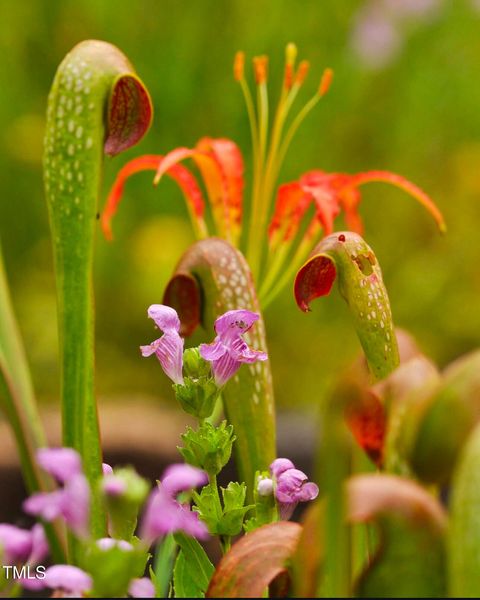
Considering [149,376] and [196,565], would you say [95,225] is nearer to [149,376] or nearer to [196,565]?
[196,565]

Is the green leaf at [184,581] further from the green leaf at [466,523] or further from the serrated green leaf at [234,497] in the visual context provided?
the green leaf at [466,523]

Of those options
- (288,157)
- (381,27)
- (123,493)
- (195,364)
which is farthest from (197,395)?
(381,27)

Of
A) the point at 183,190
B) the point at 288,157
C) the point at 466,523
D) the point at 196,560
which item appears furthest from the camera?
the point at 288,157

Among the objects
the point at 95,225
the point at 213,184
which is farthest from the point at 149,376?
the point at 95,225

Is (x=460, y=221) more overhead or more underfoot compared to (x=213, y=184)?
more overhead

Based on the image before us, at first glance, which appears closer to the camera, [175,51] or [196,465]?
[196,465]

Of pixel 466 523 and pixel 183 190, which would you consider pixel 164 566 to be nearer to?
pixel 466 523

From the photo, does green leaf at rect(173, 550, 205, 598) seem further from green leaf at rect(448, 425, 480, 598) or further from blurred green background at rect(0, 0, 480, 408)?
blurred green background at rect(0, 0, 480, 408)
